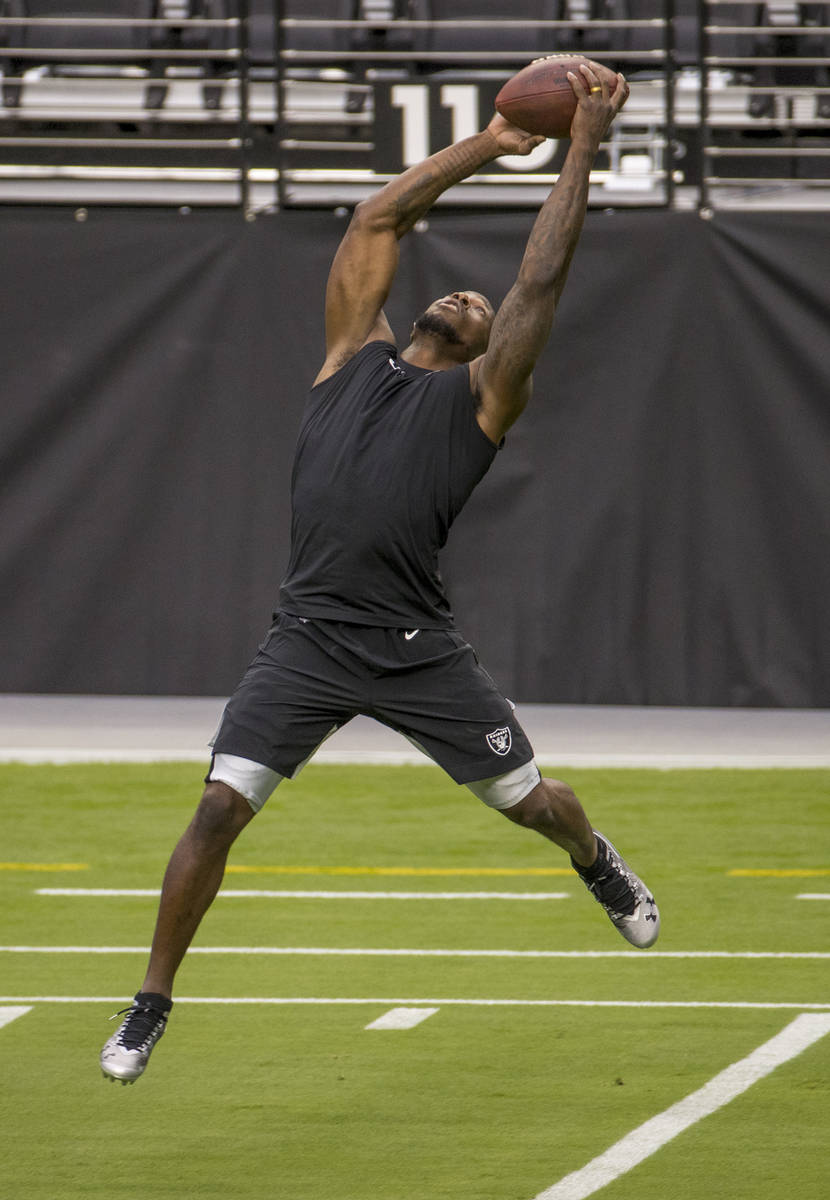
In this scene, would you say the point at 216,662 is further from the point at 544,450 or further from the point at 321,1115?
the point at 321,1115

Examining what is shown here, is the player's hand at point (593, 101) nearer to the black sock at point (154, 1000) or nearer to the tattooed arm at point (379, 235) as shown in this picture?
the tattooed arm at point (379, 235)

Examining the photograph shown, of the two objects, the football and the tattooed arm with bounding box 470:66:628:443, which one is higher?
the football

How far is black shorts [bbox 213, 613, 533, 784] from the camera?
4.81 m

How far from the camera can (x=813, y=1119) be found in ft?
15.3

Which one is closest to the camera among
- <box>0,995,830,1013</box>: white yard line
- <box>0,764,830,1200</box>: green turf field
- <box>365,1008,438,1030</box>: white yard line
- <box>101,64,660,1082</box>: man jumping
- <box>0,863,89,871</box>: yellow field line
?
<box>0,764,830,1200</box>: green turf field

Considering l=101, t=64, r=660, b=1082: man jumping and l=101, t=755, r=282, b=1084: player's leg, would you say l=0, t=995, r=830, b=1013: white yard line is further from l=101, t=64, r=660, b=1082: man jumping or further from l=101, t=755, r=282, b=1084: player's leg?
l=101, t=755, r=282, b=1084: player's leg

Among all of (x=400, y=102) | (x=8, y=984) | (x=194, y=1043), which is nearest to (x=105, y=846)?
(x=8, y=984)

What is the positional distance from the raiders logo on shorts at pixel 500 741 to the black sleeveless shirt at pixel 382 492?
31 centimetres

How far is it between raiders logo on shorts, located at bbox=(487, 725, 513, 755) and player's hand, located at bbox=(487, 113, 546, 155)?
1474 millimetres

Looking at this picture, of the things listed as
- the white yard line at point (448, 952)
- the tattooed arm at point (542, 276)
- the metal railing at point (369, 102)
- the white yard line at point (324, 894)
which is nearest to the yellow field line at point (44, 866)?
the white yard line at point (324, 894)

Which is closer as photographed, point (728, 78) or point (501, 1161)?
point (501, 1161)

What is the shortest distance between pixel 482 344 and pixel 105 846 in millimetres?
3563

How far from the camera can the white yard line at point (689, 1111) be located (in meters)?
4.24

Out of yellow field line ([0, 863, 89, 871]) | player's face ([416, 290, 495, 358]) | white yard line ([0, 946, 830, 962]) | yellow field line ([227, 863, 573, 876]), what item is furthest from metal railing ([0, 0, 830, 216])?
player's face ([416, 290, 495, 358])
